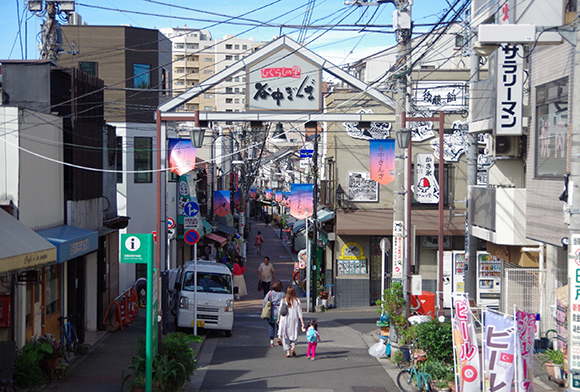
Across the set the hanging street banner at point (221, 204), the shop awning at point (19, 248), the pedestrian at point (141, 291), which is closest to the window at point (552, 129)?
the shop awning at point (19, 248)

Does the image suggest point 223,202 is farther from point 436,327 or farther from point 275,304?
point 436,327

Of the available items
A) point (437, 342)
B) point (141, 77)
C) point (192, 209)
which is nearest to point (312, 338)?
point (437, 342)

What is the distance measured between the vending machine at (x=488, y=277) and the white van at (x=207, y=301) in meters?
9.24

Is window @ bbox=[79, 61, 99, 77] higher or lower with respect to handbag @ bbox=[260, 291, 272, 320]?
higher

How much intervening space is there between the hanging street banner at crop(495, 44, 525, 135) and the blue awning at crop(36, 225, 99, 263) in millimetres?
10027

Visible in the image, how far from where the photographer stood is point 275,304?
17.9m

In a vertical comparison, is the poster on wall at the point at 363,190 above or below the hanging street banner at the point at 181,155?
below

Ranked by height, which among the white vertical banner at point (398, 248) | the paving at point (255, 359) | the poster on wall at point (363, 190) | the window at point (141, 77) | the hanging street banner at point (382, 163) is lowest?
the paving at point (255, 359)

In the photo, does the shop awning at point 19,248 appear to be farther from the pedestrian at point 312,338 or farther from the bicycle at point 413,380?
the bicycle at point 413,380

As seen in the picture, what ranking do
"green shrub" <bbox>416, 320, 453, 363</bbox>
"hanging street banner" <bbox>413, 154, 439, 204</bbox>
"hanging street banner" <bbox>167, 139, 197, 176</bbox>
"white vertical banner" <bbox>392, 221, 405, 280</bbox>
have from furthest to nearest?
"hanging street banner" <bbox>413, 154, 439, 204</bbox> < "hanging street banner" <bbox>167, 139, 197, 176</bbox> < "white vertical banner" <bbox>392, 221, 405, 280</bbox> < "green shrub" <bbox>416, 320, 453, 363</bbox>

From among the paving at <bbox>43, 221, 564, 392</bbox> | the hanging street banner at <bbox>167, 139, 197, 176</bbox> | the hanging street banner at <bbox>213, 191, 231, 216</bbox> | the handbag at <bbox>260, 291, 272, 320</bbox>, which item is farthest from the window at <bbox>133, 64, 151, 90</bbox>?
the handbag at <bbox>260, 291, 272, 320</bbox>

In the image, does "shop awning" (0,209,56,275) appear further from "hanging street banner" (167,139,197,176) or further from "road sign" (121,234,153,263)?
"hanging street banner" (167,139,197,176)

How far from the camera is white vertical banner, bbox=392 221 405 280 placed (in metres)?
17.1

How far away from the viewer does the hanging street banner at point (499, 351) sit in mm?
9500
